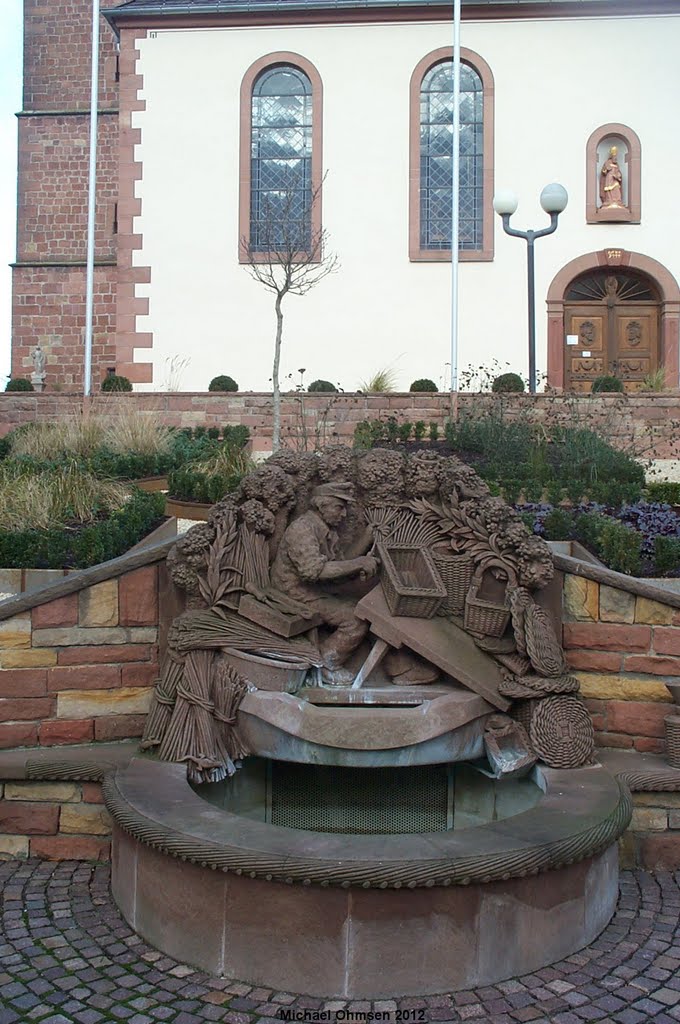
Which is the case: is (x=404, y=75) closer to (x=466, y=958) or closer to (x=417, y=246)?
(x=417, y=246)

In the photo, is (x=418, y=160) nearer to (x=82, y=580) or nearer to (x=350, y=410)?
(x=350, y=410)

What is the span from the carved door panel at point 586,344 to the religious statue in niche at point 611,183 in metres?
2.08

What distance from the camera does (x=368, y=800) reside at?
15.7ft

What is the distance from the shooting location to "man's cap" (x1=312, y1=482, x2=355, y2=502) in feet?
16.9

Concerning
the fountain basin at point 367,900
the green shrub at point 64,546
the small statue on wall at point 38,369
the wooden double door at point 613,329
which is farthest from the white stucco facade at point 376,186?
the fountain basin at point 367,900

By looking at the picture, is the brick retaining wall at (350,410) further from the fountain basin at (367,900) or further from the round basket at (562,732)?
the fountain basin at (367,900)

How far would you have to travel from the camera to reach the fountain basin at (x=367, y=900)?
3379mm

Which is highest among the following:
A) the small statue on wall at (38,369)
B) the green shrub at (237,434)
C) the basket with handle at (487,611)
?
the small statue on wall at (38,369)

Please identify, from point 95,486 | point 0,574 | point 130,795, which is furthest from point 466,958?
point 95,486

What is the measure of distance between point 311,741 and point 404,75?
17.7 m

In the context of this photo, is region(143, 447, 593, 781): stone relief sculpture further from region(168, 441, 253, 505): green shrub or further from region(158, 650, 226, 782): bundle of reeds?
region(168, 441, 253, 505): green shrub

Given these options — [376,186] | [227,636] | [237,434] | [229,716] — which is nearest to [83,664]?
[227,636]

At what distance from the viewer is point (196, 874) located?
11.8ft

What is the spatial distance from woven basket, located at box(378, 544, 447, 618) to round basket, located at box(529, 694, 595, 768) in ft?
2.49
